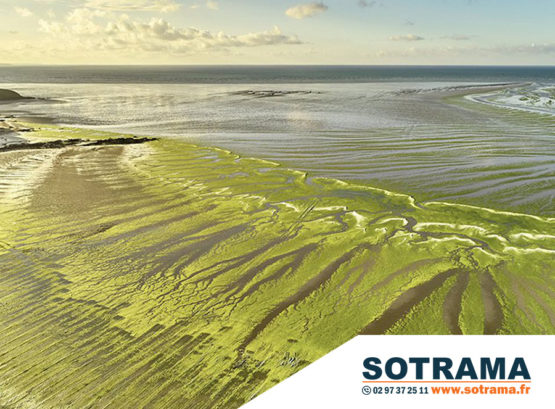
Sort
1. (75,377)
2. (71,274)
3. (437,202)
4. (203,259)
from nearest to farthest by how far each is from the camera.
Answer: (75,377) → (71,274) → (203,259) → (437,202)

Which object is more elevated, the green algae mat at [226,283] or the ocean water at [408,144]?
the ocean water at [408,144]

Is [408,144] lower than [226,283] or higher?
higher

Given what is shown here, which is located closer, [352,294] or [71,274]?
[352,294]

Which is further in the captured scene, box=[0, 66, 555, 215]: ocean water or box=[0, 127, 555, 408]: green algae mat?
box=[0, 66, 555, 215]: ocean water

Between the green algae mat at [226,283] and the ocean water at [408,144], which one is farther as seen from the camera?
the ocean water at [408,144]

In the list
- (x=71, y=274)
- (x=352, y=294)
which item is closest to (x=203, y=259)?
(x=71, y=274)

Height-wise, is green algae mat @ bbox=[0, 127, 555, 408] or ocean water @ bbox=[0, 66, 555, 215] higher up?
ocean water @ bbox=[0, 66, 555, 215]

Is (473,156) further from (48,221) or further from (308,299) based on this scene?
(48,221)

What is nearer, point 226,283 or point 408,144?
point 226,283
